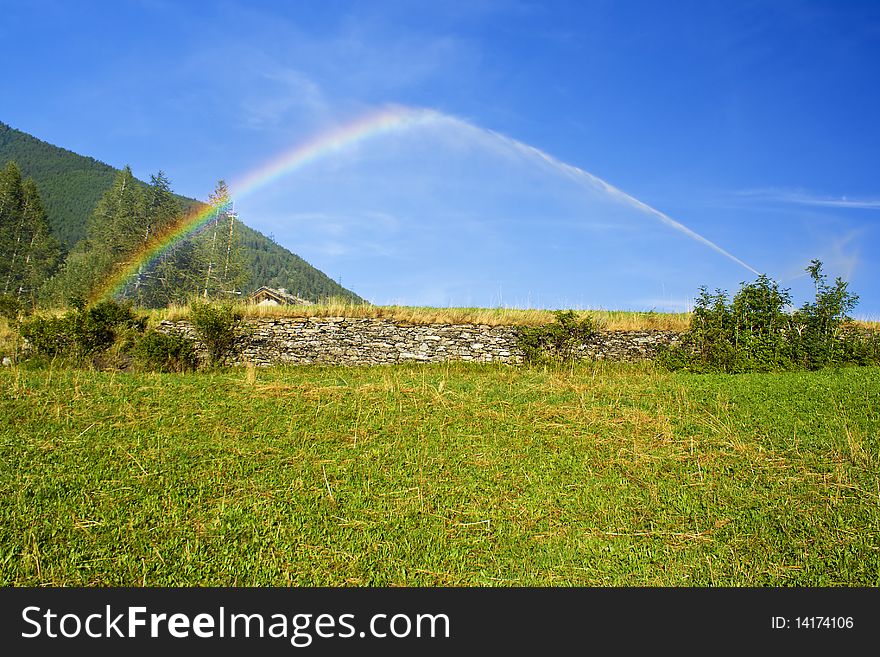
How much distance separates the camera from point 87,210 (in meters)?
109

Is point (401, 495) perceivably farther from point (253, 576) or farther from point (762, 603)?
point (762, 603)

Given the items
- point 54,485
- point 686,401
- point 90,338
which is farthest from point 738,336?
point 90,338

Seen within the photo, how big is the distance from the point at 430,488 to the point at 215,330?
567 inches

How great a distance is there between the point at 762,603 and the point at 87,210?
5006 inches

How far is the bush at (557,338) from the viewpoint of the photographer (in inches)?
748

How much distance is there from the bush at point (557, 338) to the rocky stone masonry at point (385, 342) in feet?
1.23

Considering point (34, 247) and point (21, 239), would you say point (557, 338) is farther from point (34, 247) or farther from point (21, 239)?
point (21, 239)

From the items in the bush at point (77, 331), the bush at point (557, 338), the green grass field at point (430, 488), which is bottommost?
the green grass field at point (430, 488)

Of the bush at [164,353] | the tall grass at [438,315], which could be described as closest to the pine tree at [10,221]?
the tall grass at [438,315]

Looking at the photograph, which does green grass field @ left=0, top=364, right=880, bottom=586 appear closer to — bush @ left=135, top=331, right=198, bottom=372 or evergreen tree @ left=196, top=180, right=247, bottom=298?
bush @ left=135, top=331, right=198, bottom=372

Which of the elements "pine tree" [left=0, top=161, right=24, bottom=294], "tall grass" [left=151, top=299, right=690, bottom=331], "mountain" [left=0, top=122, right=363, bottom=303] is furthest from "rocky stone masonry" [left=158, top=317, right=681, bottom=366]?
"mountain" [left=0, top=122, right=363, bottom=303]

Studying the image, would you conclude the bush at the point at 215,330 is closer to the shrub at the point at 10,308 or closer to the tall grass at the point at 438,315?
the tall grass at the point at 438,315

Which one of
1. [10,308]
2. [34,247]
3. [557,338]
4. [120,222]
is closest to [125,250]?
[120,222]

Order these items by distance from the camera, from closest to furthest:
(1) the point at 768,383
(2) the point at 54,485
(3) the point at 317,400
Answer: (2) the point at 54,485
(3) the point at 317,400
(1) the point at 768,383
